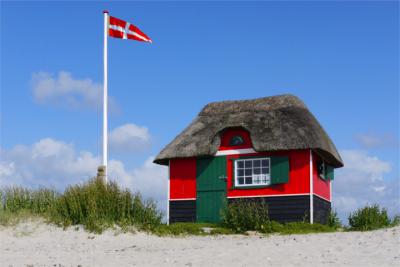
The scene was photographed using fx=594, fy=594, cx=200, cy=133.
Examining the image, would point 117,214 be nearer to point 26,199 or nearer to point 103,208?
point 103,208

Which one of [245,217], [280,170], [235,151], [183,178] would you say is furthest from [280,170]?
[183,178]

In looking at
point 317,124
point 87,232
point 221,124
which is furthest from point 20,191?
point 317,124

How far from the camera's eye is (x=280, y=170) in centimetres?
2241

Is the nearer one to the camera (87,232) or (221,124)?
(87,232)

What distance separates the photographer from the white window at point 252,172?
22891 mm

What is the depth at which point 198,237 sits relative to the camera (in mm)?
19938

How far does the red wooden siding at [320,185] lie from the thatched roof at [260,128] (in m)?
0.58

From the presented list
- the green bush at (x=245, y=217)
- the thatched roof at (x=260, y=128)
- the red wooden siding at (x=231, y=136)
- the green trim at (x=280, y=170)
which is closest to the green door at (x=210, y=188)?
the red wooden siding at (x=231, y=136)

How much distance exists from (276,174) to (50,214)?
8.44 meters

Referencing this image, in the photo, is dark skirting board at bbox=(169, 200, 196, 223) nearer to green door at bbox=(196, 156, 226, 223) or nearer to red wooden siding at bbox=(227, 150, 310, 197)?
green door at bbox=(196, 156, 226, 223)

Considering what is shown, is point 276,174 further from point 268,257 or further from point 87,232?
point 268,257

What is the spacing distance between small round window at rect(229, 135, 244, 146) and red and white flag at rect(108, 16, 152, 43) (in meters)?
5.64

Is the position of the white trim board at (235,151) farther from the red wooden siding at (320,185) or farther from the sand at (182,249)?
the sand at (182,249)

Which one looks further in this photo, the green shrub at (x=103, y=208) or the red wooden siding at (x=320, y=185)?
the red wooden siding at (x=320, y=185)
